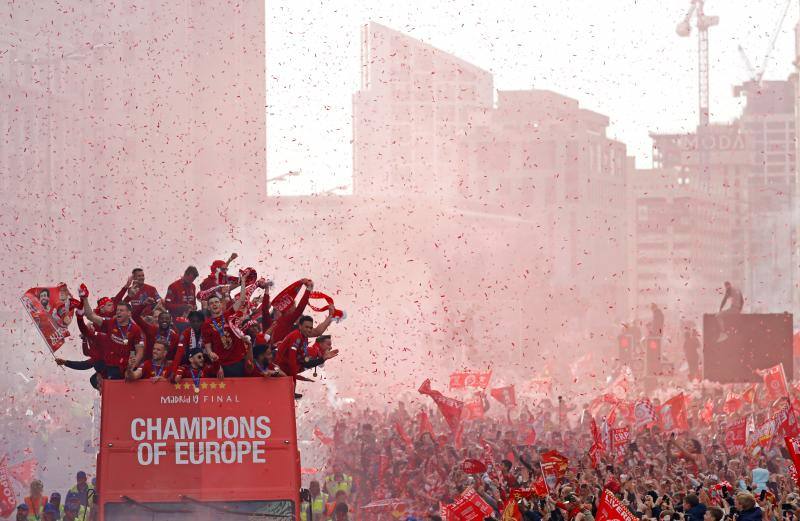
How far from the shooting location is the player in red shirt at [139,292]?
1447cm

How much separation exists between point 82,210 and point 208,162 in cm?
514

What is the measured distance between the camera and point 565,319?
93.9 metres

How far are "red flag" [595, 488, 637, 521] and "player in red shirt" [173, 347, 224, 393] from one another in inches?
112

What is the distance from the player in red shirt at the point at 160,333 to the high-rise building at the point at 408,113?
192 feet

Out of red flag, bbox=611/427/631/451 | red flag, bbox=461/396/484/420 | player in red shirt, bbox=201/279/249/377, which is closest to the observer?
→ player in red shirt, bbox=201/279/249/377

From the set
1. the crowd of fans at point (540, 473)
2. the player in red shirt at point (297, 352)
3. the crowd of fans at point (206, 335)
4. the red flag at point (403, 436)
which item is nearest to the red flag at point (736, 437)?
the crowd of fans at point (540, 473)

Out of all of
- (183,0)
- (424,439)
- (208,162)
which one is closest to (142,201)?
(208,162)

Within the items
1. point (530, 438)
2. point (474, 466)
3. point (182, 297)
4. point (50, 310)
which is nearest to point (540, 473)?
point (474, 466)

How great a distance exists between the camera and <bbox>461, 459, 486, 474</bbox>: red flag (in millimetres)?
16172

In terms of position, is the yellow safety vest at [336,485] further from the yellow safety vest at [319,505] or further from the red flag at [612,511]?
the red flag at [612,511]

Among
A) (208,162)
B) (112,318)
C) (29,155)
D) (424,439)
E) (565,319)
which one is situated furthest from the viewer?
(565,319)

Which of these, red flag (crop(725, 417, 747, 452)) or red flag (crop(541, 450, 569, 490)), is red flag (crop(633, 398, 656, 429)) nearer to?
red flag (crop(725, 417, 747, 452))

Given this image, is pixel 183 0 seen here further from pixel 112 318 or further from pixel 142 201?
pixel 112 318

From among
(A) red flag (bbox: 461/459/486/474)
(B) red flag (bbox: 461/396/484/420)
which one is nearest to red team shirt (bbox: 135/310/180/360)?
(A) red flag (bbox: 461/459/486/474)
